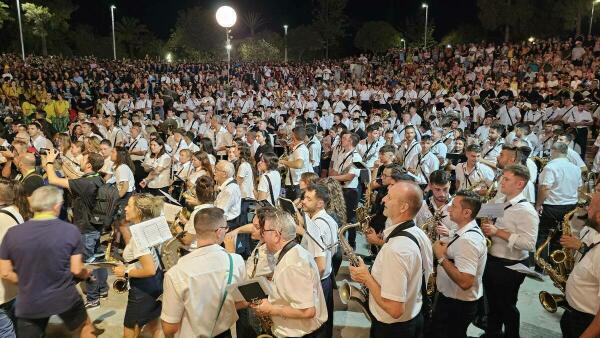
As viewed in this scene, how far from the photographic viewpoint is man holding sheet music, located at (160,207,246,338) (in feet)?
10.5

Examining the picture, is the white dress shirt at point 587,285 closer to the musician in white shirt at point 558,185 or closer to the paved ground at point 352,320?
the paved ground at point 352,320

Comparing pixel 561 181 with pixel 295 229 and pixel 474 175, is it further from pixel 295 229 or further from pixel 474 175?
pixel 295 229

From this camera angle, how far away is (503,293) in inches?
185

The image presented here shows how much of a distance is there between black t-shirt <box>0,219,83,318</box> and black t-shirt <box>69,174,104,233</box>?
240 centimetres

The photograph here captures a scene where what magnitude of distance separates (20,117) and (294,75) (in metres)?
16.3

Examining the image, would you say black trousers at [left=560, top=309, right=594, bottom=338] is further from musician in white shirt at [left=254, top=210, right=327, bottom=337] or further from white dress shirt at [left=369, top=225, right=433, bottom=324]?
musician in white shirt at [left=254, top=210, right=327, bottom=337]

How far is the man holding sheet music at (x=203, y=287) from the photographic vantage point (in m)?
3.21

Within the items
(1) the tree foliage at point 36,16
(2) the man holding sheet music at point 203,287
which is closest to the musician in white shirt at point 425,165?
(2) the man holding sheet music at point 203,287

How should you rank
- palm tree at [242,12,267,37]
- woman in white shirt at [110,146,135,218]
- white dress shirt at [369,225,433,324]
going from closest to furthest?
white dress shirt at [369,225,433,324], woman in white shirt at [110,146,135,218], palm tree at [242,12,267,37]

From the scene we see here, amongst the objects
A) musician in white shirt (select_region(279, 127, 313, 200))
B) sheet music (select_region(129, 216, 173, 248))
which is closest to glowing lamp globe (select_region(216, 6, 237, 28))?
musician in white shirt (select_region(279, 127, 313, 200))

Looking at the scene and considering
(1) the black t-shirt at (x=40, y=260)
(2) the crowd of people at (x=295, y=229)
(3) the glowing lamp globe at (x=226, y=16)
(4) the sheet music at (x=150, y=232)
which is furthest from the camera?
(3) the glowing lamp globe at (x=226, y=16)

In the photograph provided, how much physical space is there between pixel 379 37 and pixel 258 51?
12.6 metres

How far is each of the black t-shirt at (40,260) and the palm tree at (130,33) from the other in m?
58.1

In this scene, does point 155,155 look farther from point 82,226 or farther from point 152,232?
point 152,232
